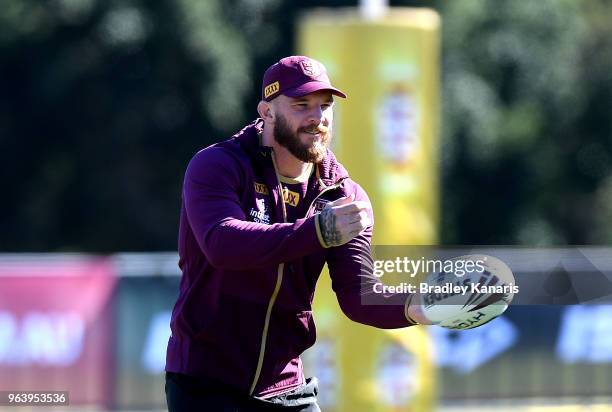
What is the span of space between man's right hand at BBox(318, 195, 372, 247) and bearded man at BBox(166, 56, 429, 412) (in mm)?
167

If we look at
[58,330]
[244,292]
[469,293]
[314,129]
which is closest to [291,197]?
[314,129]

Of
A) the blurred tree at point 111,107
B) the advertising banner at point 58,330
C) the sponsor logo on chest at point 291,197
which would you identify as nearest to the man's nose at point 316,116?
the sponsor logo on chest at point 291,197

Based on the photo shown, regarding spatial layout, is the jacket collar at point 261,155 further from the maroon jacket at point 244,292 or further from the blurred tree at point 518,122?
the blurred tree at point 518,122

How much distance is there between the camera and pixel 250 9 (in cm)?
2411

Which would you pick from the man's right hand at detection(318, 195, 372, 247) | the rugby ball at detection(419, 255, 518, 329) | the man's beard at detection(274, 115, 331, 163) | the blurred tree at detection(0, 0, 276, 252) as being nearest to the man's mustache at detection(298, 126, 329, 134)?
the man's beard at detection(274, 115, 331, 163)

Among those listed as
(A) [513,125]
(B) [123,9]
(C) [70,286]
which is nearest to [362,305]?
(C) [70,286]

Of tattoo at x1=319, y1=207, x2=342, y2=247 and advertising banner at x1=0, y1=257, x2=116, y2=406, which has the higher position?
tattoo at x1=319, y1=207, x2=342, y2=247

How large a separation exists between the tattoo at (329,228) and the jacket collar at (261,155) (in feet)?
1.74

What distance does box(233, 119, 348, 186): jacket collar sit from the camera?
439 centimetres

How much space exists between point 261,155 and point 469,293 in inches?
33.7

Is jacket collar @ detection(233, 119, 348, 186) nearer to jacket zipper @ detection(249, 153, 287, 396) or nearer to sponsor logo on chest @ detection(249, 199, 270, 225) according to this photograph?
jacket zipper @ detection(249, 153, 287, 396)

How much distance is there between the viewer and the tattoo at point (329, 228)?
3.91 meters

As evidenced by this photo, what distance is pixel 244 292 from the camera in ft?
14.1

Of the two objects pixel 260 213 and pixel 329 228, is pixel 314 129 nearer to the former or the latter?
pixel 260 213
